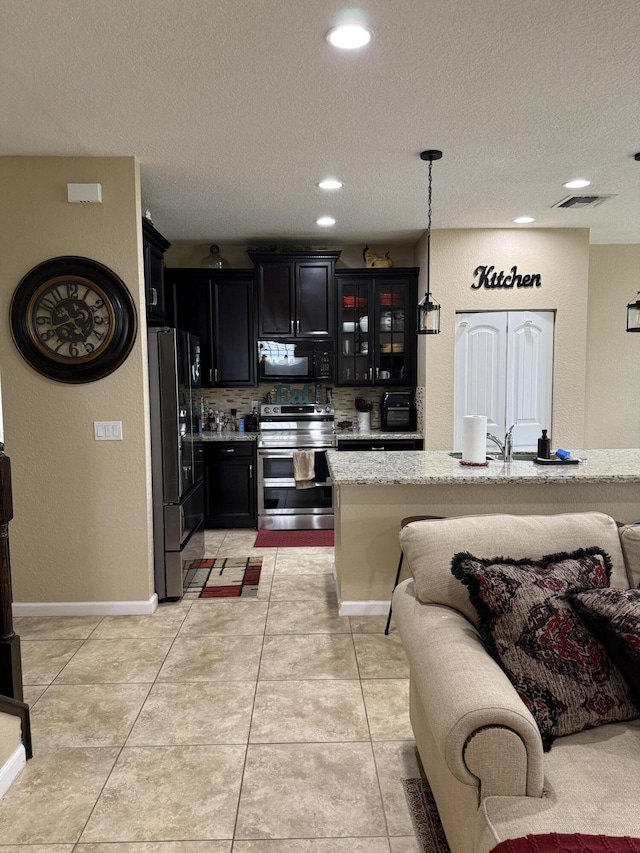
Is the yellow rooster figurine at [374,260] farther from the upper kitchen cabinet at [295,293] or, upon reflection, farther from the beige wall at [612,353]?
the beige wall at [612,353]

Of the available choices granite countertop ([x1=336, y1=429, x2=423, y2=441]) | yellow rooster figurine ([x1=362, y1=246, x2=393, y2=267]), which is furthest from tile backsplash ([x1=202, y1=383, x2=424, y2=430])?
yellow rooster figurine ([x1=362, y1=246, x2=393, y2=267])

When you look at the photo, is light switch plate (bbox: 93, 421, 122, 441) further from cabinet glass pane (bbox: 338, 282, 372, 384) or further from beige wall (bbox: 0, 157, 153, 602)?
cabinet glass pane (bbox: 338, 282, 372, 384)

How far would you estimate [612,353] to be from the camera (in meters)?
5.86

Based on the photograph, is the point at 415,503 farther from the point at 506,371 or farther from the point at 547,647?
the point at 506,371

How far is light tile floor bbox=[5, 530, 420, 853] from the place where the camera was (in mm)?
1899

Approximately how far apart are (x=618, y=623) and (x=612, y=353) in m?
4.91

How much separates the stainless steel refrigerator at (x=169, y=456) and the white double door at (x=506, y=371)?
259 centimetres

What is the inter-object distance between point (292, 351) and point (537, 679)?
178 inches

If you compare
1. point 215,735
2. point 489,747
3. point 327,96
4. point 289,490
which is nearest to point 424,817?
point 489,747

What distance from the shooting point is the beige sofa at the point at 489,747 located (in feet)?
4.34

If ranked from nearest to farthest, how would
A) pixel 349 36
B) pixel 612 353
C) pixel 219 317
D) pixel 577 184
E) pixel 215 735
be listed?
1. pixel 349 36
2. pixel 215 735
3. pixel 577 184
4. pixel 219 317
5. pixel 612 353

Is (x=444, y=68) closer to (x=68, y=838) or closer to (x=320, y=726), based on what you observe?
(x=320, y=726)

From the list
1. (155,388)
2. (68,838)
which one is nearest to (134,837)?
(68,838)

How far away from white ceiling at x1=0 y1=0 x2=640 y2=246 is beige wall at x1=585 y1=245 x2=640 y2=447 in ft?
5.37
